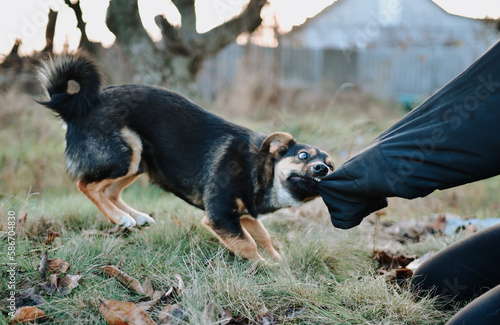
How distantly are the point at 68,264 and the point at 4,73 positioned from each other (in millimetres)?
6313

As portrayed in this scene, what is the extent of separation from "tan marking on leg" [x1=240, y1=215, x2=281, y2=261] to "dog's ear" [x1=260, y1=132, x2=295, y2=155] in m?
0.67

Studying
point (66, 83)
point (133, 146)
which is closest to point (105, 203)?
point (133, 146)

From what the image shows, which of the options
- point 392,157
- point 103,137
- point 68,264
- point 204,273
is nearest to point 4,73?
point 103,137

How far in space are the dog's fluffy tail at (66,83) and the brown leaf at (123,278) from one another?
1529 millimetres

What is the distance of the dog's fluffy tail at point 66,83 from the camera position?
378 cm

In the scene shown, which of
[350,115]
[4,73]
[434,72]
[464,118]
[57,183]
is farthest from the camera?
[434,72]

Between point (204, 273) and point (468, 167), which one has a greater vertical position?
point (468, 167)

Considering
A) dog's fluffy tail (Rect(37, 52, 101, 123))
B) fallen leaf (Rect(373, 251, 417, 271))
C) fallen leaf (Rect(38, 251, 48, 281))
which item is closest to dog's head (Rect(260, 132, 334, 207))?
fallen leaf (Rect(373, 251, 417, 271))

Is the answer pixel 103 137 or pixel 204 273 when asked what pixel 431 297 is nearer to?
pixel 204 273

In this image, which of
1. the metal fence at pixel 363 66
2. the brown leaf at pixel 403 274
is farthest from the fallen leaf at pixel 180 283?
the metal fence at pixel 363 66

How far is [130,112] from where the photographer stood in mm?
3873

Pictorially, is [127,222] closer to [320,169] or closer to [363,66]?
[320,169]

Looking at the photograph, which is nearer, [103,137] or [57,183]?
[103,137]

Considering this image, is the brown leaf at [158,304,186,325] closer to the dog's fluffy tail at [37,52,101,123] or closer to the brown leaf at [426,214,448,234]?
the dog's fluffy tail at [37,52,101,123]
